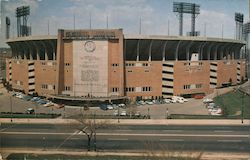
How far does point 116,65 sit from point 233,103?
1788cm

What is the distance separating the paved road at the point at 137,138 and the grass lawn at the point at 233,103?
18.0ft

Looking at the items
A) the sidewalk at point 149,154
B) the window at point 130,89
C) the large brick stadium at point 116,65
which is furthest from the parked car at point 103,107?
the sidewalk at point 149,154

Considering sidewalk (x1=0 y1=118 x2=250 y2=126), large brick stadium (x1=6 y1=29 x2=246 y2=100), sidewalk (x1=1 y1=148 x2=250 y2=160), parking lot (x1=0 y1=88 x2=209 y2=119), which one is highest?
large brick stadium (x1=6 y1=29 x2=246 y2=100)

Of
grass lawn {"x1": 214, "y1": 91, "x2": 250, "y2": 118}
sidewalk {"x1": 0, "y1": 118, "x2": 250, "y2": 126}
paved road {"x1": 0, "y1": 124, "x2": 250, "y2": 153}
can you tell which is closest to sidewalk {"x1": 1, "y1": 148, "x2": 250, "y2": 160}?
paved road {"x1": 0, "y1": 124, "x2": 250, "y2": 153}

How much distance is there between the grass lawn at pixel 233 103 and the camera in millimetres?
38906

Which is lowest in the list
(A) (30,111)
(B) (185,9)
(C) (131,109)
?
(A) (30,111)

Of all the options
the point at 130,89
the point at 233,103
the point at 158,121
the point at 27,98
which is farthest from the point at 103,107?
the point at 233,103

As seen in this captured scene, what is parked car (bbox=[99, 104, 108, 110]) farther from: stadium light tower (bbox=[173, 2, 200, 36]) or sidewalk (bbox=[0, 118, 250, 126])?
stadium light tower (bbox=[173, 2, 200, 36])

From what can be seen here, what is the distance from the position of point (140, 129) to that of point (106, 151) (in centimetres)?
742

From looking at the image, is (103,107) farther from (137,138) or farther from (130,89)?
(137,138)

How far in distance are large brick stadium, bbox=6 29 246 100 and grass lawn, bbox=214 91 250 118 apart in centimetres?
528

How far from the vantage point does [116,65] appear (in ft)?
162

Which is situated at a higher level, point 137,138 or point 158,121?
point 158,121

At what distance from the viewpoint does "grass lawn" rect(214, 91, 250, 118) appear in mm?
38906
